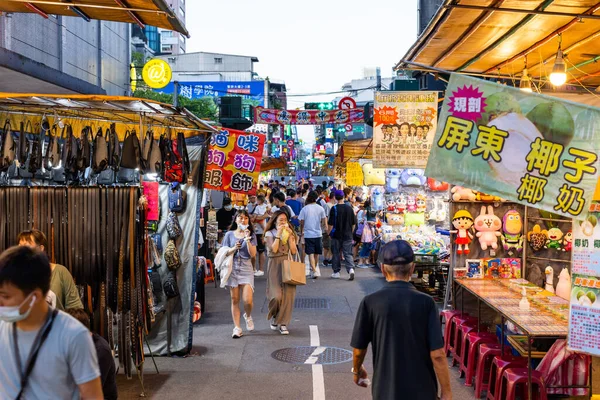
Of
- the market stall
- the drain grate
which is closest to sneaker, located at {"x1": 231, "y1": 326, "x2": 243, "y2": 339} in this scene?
the market stall

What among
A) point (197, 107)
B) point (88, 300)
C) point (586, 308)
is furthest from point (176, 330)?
point (197, 107)

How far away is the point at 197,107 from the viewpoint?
3831 centimetres

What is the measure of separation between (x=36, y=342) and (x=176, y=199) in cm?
632

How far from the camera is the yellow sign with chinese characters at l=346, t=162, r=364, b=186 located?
74.5 feet

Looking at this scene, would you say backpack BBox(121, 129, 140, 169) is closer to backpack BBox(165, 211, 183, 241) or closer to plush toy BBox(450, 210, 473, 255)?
backpack BBox(165, 211, 183, 241)

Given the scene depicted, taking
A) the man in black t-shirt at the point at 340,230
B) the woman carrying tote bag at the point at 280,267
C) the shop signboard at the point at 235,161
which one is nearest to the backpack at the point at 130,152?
the woman carrying tote bag at the point at 280,267

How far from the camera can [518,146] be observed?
4.96m

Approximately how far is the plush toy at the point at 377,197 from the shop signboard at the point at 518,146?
1471 centimetres

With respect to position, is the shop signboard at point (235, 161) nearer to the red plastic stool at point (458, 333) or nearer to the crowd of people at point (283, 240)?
the crowd of people at point (283, 240)

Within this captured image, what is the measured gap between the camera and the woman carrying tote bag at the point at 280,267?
10328mm

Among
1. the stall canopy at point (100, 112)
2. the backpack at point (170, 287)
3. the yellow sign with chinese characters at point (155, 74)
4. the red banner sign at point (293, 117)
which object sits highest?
the yellow sign with chinese characters at point (155, 74)

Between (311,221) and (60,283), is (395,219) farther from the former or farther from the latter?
(60,283)

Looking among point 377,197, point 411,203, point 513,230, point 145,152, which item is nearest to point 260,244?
point 411,203

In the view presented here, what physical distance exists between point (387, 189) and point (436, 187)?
1.27 meters
